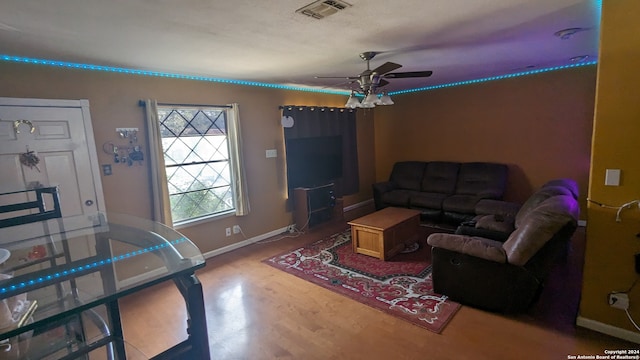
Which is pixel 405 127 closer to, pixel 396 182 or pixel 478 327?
pixel 396 182

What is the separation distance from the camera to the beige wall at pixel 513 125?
4.39m

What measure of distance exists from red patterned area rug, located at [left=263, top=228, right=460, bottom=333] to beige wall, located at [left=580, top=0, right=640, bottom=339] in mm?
1056

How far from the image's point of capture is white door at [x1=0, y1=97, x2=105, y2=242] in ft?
8.41

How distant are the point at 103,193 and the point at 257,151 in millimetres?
1977

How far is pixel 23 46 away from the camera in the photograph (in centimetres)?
230

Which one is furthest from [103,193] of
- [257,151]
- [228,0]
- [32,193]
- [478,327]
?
[478,327]

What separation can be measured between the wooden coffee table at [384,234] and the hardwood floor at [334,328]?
0.92 m

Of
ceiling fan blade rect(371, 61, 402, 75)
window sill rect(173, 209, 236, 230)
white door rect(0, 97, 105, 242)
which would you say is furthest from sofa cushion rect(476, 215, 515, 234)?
white door rect(0, 97, 105, 242)

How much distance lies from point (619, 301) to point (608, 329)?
0.78 feet

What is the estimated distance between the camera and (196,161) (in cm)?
402

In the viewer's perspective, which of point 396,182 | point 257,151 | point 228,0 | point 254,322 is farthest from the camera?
point 396,182

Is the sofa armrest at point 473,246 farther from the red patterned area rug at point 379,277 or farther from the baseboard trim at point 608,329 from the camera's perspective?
the baseboard trim at point 608,329

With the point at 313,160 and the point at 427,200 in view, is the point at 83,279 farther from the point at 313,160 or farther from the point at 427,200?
the point at 427,200

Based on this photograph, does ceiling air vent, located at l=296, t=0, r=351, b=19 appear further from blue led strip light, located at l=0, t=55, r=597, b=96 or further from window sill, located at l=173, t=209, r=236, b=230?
window sill, located at l=173, t=209, r=236, b=230
